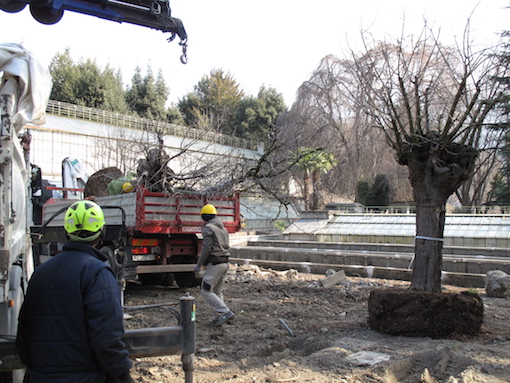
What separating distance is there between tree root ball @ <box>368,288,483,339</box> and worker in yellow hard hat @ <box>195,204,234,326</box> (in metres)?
2.31

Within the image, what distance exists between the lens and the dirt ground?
14.7 ft

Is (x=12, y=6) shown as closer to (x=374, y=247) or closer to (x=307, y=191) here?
(x=374, y=247)

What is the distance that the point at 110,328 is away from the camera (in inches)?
91.4

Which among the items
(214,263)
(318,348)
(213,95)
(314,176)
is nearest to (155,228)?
(214,263)

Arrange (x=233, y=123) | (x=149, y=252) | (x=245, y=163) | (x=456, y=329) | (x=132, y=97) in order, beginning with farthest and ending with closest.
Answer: (x=233, y=123), (x=132, y=97), (x=245, y=163), (x=149, y=252), (x=456, y=329)

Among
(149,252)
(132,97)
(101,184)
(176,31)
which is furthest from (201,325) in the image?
(132,97)

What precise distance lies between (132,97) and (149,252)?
34438mm

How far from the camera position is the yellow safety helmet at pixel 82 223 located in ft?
8.61

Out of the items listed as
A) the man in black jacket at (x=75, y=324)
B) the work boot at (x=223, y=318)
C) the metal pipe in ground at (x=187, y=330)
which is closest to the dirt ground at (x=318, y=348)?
the work boot at (x=223, y=318)

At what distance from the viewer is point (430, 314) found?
19.0 ft

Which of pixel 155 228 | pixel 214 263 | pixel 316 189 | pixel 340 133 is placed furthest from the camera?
pixel 340 133

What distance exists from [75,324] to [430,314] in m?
4.67

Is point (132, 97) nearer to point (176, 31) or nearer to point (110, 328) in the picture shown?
point (176, 31)

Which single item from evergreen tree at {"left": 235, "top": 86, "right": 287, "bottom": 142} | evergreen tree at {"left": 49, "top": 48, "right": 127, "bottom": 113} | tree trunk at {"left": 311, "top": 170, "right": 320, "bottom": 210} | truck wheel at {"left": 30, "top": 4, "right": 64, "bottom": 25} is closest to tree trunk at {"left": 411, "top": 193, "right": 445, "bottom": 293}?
truck wheel at {"left": 30, "top": 4, "right": 64, "bottom": 25}
